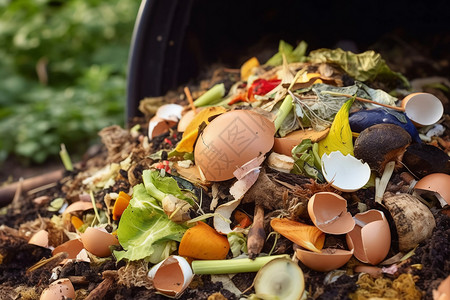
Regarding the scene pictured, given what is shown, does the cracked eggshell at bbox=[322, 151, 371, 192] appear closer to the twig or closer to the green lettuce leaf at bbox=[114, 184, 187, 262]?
the twig

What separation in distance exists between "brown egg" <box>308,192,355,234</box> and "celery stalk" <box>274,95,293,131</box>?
25cm

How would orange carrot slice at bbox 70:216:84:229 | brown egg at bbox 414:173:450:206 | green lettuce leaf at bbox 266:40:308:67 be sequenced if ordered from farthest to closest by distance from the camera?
green lettuce leaf at bbox 266:40:308:67
orange carrot slice at bbox 70:216:84:229
brown egg at bbox 414:173:450:206

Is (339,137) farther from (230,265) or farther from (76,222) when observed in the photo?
(76,222)

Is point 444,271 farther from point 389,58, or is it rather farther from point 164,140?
point 389,58

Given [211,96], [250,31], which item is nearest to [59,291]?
[211,96]

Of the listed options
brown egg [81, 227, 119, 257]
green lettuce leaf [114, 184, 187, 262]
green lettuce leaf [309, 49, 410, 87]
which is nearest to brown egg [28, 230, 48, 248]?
brown egg [81, 227, 119, 257]

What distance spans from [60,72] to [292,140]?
2.26 m

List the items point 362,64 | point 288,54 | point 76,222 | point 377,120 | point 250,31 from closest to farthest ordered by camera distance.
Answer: point 377,120 < point 76,222 < point 362,64 < point 288,54 < point 250,31

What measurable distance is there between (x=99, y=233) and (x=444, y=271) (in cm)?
75

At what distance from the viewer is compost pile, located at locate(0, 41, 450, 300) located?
3.43 ft

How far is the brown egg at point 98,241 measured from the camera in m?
1.19

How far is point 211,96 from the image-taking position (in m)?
1.56

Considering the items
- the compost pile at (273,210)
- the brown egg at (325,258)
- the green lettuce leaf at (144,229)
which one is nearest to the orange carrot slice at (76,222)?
the compost pile at (273,210)

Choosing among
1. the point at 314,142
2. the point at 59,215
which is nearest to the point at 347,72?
the point at 314,142
